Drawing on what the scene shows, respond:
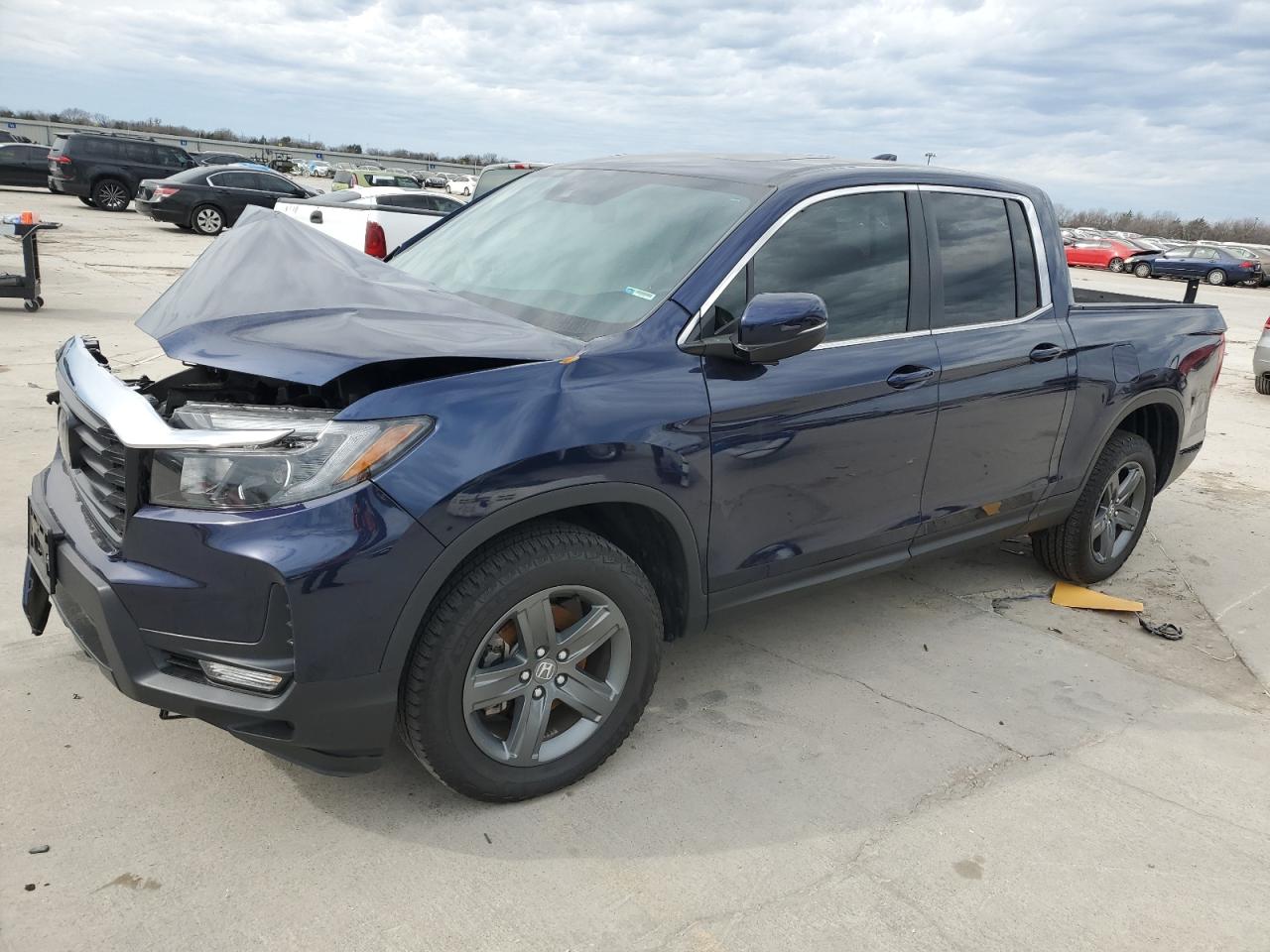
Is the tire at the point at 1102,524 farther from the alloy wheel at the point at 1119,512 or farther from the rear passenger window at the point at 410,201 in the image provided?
the rear passenger window at the point at 410,201

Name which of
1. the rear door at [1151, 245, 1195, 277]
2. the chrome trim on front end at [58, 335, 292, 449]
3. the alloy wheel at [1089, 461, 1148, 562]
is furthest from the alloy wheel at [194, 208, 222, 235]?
the rear door at [1151, 245, 1195, 277]

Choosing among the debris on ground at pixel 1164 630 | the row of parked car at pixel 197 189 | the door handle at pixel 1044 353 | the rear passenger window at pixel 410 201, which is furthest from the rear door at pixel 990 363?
the rear passenger window at pixel 410 201

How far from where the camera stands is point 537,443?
2635 millimetres

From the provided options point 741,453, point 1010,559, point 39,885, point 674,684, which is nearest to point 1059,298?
point 1010,559

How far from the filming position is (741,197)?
3.35 metres

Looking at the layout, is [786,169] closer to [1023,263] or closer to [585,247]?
[585,247]

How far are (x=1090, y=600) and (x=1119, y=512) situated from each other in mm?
508

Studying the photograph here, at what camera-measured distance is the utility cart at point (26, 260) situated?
9.55 meters

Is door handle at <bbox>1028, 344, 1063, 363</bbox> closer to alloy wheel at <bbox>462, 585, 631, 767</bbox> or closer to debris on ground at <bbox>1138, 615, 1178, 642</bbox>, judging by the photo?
debris on ground at <bbox>1138, 615, 1178, 642</bbox>

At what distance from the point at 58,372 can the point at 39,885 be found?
58.4 inches

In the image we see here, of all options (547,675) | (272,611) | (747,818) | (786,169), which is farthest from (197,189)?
(747,818)

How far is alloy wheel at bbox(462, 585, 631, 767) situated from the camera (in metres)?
2.73

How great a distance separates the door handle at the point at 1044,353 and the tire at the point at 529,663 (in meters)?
2.06

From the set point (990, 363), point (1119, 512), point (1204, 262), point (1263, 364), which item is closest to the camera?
point (990, 363)
